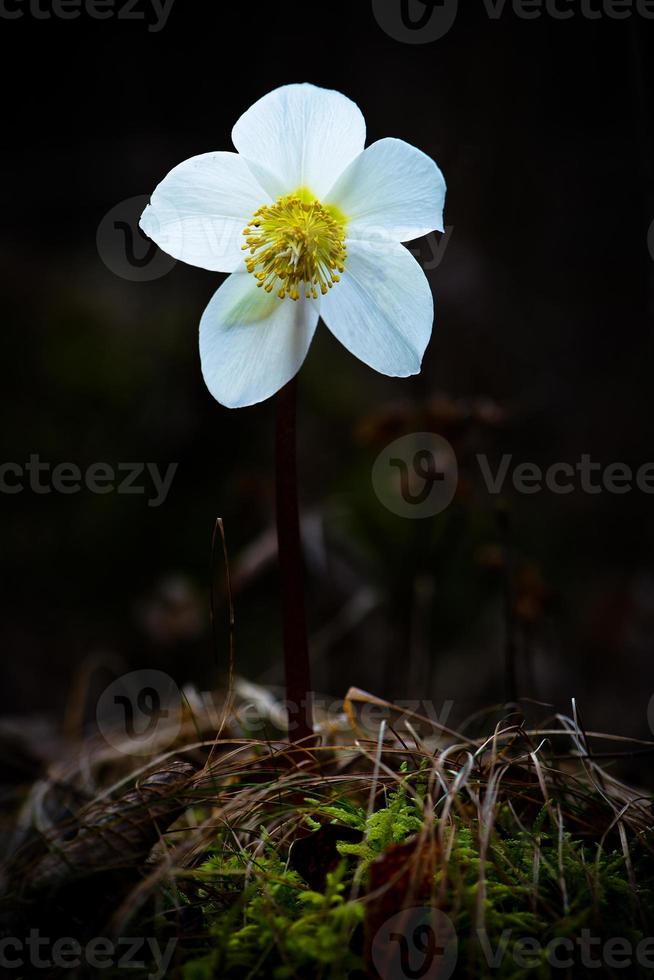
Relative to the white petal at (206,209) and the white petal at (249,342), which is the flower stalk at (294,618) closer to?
the white petal at (249,342)

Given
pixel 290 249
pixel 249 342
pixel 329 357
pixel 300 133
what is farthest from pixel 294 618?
pixel 329 357

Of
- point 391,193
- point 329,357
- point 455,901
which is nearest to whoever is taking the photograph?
point 455,901

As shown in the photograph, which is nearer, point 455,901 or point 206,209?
point 455,901

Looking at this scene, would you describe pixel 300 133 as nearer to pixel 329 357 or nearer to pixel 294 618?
pixel 294 618

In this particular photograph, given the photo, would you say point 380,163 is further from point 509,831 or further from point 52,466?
point 52,466

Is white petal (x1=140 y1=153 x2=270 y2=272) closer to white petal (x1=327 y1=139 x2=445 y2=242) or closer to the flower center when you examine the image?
the flower center

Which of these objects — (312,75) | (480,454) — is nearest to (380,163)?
(480,454)
